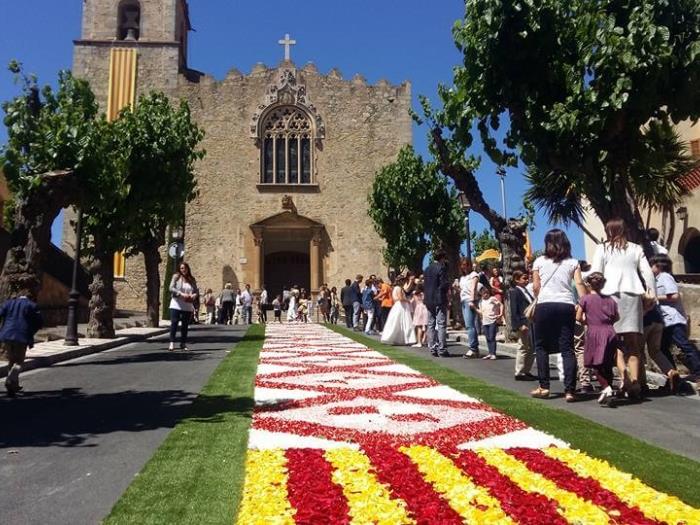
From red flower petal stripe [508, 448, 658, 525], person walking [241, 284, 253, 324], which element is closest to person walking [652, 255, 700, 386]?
red flower petal stripe [508, 448, 658, 525]

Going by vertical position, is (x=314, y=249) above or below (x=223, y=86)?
below

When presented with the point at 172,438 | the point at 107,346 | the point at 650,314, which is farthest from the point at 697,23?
the point at 107,346

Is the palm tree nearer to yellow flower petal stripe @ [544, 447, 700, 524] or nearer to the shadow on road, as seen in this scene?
the shadow on road

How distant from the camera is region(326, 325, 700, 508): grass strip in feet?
11.1

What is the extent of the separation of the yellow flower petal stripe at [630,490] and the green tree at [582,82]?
5.33m

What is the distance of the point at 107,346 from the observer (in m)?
14.0

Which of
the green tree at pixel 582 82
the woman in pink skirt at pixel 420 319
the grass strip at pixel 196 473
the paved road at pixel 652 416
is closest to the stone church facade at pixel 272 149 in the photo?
the woman in pink skirt at pixel 420 319

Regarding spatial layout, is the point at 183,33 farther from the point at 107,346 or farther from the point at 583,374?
the point at 583,374

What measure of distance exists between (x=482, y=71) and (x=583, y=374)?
14.7 ft

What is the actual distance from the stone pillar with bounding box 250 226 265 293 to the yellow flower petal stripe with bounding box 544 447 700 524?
27.8 metres

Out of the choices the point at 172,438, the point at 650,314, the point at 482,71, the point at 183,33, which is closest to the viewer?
the point at 172,438

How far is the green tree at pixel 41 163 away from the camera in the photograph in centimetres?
1060

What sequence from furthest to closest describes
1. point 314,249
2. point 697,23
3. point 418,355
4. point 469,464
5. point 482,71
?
point 314,249 → point 418,355 → point 482,71 → point 697,23 → point 469,464

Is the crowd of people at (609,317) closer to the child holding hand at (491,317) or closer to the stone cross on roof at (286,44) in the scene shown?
the child holding hand at (491,317)
